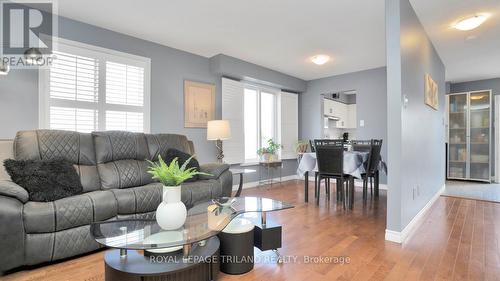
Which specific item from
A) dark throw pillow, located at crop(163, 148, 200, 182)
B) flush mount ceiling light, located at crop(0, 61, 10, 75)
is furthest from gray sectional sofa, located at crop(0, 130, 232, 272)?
flush mount ceiling light, located at crop(0, 61, 10, 75)

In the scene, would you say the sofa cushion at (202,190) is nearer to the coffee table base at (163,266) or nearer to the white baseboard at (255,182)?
the coffee table base at (163,266)

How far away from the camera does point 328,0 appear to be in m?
2.77

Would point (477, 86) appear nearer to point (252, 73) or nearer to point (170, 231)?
point (252, 73)

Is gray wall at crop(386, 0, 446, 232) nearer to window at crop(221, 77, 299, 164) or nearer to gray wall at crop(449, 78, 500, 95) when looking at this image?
window at crop(221, 77, 299, 164)

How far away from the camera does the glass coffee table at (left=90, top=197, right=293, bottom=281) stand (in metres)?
1.42

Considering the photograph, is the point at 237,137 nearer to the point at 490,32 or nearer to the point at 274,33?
the point at 274,33

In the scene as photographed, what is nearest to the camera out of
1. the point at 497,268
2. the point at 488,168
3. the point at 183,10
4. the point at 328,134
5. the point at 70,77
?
the point at 497,268

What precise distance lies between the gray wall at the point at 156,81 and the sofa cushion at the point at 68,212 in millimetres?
1384

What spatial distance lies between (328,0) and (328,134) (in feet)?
16.4

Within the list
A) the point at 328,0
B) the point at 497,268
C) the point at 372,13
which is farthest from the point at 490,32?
the point at 497,268

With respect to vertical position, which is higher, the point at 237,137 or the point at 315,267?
the point at 237,137

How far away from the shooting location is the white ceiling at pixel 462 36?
→ 2.83 meters
